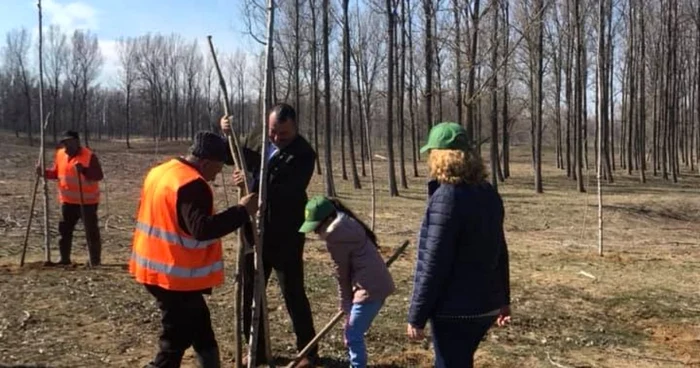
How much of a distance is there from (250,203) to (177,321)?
2.69 ft

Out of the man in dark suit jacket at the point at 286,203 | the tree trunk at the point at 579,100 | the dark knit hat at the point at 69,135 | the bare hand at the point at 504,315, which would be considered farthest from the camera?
the tree trunk at the point at 579,100

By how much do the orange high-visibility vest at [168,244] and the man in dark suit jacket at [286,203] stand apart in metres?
0.86

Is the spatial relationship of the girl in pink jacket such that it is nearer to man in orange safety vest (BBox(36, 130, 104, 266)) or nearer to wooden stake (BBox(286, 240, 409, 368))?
wooden stake (BBox(286, 240, 409, 368))

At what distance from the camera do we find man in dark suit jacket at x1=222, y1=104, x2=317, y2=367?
15.5 ft

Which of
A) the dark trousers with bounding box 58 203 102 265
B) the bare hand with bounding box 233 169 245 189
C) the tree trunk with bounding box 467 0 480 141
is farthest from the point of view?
the tree trunk with bounding box 467 0 480 141

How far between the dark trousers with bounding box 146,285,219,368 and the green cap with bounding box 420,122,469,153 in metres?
1.65

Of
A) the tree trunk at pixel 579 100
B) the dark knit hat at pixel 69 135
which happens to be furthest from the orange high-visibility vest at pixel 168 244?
the tree trunk at pixel 579 100

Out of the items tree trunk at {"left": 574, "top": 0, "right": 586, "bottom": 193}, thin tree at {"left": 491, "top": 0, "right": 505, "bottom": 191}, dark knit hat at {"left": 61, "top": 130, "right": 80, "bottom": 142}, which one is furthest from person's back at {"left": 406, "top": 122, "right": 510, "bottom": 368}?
tree trunk at {"left": 574, "top": 0, "right": 586, "bottom": 193}

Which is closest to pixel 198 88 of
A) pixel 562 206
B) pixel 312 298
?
pixel 562 206

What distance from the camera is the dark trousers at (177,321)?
3918 mm

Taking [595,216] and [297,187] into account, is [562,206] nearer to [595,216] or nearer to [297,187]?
[595,216]

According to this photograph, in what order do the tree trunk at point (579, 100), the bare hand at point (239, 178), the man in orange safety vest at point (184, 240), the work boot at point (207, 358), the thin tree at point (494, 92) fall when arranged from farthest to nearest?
the tree trunk at point (579, 100) < the thin tree at point (494, 92) < the work boot at point (207, 358) < the bare hand at point (239, 178) < the man in orange safety vest at point (184, 240)

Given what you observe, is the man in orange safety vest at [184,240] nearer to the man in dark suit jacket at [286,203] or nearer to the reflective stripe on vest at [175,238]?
the reflective stripe on vest at [175,238]

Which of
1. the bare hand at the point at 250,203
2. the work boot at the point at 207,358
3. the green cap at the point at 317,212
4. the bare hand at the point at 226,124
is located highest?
the bare hand at the point at 226,124
